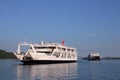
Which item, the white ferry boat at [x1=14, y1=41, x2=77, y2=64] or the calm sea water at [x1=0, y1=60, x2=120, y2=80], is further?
the white ferry boat at [x1=14, y1=41, x2=77, y2=64]

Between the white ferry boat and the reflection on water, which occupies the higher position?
the white ferry boat

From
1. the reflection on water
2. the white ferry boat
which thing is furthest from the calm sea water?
the white ferry boat

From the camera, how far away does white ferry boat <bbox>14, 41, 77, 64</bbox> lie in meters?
104

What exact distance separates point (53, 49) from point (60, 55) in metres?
7.51

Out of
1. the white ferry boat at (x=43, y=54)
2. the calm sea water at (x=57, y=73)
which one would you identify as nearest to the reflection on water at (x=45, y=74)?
the calm sea water at (x=57, y=73)

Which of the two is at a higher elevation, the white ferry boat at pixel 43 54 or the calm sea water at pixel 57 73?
the white ferry boat at pixel 43 54

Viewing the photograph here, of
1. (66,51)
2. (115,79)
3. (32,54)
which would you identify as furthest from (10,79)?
(66,51)

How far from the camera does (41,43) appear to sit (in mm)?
A: 114938

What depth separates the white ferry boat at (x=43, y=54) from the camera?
104 metres

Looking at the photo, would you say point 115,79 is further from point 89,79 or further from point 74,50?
point 74,50

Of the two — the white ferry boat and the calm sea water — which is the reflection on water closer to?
the calm sea water

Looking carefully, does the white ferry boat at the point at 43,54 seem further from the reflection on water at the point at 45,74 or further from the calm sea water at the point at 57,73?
the reflection on water at the point at 45,74

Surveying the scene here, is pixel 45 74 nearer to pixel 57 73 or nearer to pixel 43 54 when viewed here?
pixel 57 73

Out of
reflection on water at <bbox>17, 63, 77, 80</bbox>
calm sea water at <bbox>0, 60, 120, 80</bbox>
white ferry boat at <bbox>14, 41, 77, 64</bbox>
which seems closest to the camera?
calm sea water at <bbox>0, 60, 120, 80</bbox>
